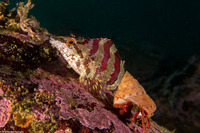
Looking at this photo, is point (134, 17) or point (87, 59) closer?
point (87, 59)

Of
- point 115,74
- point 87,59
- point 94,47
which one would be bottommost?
point 115,74

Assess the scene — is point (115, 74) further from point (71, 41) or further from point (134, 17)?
point (134, 17)

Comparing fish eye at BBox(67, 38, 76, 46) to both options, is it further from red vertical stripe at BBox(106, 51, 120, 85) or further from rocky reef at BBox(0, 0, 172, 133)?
red vertical stripe at BBox(106, 51, 120, 85)

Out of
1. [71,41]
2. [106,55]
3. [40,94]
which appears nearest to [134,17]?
[106,55]

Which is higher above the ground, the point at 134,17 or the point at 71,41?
the point at 134,17

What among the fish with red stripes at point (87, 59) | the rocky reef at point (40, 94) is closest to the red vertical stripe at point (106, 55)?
the fish with red stripes at point (87, 59)

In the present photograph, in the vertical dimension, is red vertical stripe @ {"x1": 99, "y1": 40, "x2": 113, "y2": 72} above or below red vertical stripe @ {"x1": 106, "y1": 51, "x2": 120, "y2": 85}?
above

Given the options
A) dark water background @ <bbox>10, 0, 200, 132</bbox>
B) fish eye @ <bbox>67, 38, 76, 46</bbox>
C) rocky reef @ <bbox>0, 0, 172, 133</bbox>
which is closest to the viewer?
rocky reef @ <bbox>0, 0, 172, 133</bbox>

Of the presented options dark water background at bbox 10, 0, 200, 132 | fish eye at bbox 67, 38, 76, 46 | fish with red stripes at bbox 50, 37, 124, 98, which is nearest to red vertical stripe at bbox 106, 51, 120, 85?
fish with red stripes at bbox 50, 37, 124, 98

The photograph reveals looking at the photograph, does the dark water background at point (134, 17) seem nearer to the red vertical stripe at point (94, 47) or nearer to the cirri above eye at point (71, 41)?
the red vertical stripe at point (94, 47)
